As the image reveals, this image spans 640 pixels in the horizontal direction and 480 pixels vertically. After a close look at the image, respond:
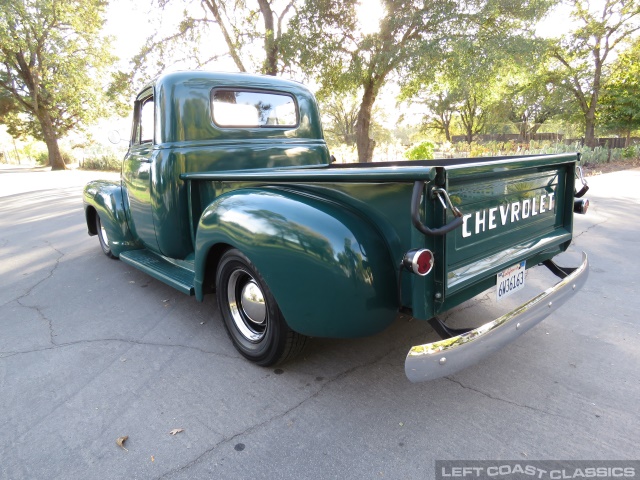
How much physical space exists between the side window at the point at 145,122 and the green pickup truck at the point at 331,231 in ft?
0.14

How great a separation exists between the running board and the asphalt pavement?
37cm

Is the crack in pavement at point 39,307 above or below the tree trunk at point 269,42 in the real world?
below

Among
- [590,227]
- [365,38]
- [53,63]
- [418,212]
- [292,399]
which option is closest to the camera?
[418,212]

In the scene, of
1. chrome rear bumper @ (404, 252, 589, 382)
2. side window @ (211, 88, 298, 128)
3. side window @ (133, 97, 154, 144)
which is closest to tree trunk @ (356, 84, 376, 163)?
side window @ (211, 88, 298, 128)

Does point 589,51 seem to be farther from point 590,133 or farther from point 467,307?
point 467,307

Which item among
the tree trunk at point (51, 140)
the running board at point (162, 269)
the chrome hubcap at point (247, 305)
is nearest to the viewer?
the chrome hubcap at point (247, 305)

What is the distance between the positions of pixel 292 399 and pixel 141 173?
8.24 ft

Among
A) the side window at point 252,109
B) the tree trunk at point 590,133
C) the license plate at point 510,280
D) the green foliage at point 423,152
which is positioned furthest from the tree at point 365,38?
the tree trunk at point 590,133

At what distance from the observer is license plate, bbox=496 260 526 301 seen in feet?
7.69

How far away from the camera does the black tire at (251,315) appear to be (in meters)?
2.41

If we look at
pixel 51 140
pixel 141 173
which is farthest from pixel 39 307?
pixel 51 140

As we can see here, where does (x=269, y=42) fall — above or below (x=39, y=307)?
above

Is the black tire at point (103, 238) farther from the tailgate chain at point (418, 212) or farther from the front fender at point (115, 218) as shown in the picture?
the tailgate chain at point (418, 212)

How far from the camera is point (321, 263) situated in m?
1.99
